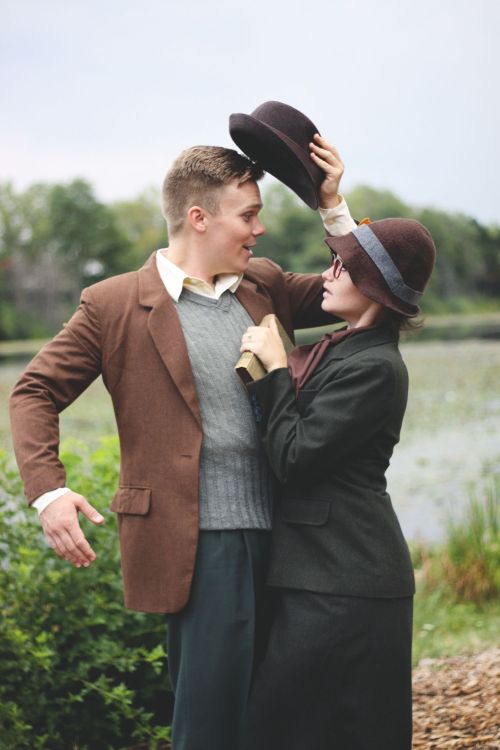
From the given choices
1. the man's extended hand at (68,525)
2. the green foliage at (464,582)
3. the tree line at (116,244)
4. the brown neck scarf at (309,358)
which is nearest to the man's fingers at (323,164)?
the brown neck scarf at (309,358)

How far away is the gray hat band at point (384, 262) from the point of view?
91.9 inches

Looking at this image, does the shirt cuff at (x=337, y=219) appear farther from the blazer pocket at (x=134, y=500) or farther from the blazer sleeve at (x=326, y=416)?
the blazer pocket at (x=134, y=500)

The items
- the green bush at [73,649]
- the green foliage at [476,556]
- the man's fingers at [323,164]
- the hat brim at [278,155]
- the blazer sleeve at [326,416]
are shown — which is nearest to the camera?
the blazer sleeve at [326,416]

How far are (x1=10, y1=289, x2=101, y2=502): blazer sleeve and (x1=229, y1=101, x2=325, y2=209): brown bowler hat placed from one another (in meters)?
0.60

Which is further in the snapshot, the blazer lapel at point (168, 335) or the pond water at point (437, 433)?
the pond water at point (437, 433)

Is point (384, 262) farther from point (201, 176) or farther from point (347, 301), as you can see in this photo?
point (201, 176)

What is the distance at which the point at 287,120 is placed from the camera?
257cm

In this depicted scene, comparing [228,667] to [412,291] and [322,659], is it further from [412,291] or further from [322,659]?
[412,291]

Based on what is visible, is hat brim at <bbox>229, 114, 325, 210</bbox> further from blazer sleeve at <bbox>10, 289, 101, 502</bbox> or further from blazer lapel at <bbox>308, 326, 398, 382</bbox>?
blazer sleeve at <bbox>10, 289, 101, 502</bbox>

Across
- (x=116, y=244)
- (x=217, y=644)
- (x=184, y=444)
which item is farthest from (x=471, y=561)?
(x=116, y=244)

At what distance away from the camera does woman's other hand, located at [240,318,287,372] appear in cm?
238

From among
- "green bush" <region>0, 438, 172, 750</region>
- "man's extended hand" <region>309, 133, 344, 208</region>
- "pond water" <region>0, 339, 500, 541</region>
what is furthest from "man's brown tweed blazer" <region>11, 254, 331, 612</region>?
"pond water" <region>0, 339, 500, 541</region>

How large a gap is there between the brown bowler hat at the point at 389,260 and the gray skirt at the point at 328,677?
76 cm

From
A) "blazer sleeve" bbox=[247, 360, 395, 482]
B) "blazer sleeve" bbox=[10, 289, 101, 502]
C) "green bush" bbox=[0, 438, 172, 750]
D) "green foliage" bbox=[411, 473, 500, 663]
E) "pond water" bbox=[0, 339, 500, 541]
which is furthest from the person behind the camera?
"pond water" bbox=[0, 339, 500, 541]
